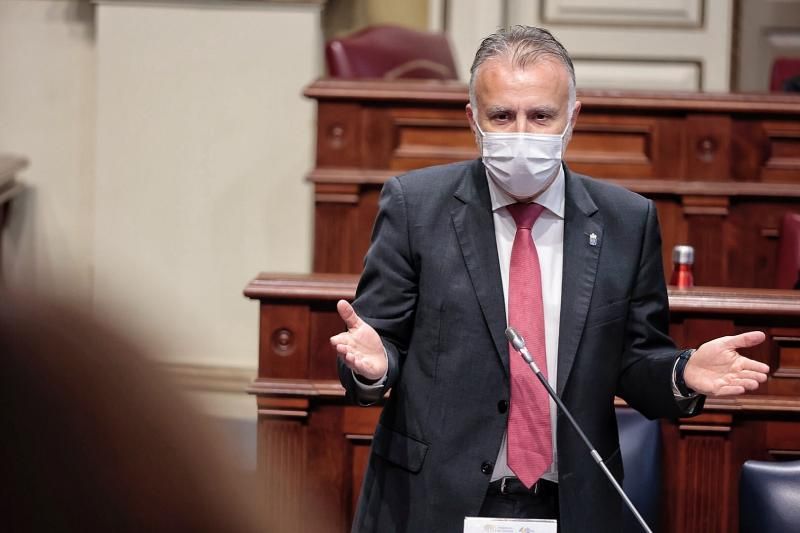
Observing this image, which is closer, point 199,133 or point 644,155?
point 644,155

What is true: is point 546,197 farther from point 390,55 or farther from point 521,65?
point 390,55

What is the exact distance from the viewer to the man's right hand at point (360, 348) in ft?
4.83

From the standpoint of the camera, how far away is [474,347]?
159 cm

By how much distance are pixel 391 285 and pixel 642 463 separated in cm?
66

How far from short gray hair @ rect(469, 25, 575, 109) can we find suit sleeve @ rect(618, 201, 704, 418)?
257 millimetres

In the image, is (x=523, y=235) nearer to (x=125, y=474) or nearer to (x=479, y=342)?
(x=479, y=342)

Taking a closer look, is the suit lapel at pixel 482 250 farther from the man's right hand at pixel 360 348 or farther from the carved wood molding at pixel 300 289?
the carved wood molding at pixel 300 289

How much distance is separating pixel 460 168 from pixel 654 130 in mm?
1539

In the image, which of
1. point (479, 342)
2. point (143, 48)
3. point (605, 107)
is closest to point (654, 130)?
point (605, 107)

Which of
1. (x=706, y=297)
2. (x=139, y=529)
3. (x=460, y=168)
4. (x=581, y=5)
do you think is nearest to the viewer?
(x=139, y=529)

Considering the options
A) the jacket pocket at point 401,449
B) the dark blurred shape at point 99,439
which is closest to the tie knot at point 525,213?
the jacket pocket at point 401,449

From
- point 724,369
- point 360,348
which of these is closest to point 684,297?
point 724,369

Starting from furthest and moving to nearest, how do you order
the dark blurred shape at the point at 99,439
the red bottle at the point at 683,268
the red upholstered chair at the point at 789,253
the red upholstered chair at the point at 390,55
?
the red upholstered chair at the point at 390,55
the red upholstered chair at the point at 789,253
the red bottle at the point at 683,268
the dark blurred shape at the point at 99,439

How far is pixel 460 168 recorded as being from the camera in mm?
1722
